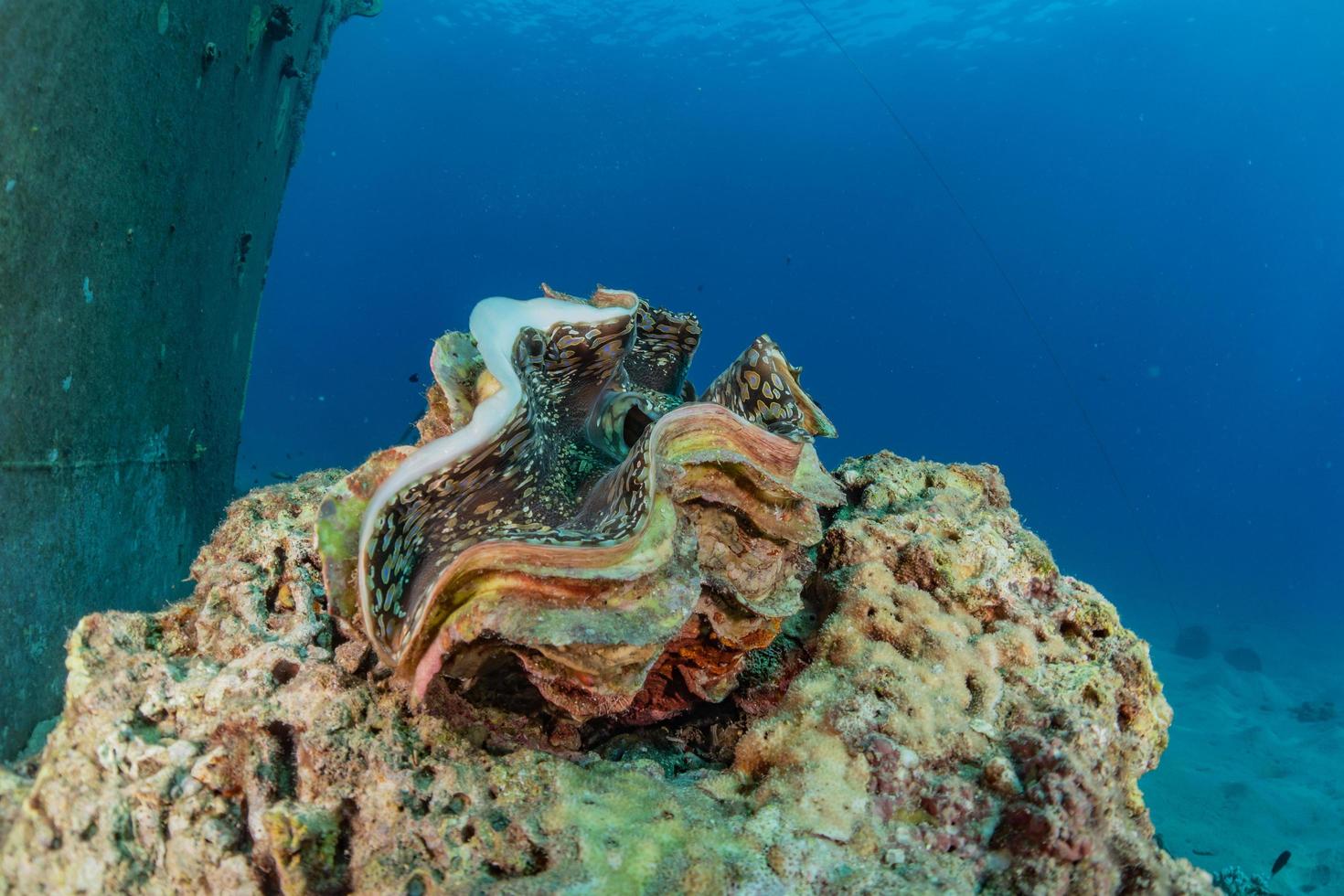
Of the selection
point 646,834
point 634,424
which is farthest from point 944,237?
point 646,834

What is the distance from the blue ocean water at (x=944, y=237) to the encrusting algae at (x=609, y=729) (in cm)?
1748

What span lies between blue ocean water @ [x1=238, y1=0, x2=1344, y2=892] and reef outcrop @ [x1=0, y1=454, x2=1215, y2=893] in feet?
57.1

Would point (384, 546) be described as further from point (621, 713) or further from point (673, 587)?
point (621, 713)

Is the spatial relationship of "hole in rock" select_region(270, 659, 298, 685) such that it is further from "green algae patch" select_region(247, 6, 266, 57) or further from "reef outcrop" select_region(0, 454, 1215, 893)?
"green algae patch" select_region(247, 6, 266, 57)

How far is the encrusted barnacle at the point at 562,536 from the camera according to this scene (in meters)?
1.91

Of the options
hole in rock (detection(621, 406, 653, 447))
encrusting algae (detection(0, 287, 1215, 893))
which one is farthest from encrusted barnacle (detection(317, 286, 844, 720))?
hole in rock (detection(621, 406, 653, 447))

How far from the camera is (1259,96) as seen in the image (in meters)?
79.1

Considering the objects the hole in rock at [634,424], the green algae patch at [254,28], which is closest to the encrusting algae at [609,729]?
the hole in rock at [634,424]

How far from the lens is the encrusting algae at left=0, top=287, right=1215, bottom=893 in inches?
69.2

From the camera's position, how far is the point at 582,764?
216 centimetres

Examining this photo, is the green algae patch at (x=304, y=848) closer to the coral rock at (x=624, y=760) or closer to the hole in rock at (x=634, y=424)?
the coral rock at (x=624, y=760)

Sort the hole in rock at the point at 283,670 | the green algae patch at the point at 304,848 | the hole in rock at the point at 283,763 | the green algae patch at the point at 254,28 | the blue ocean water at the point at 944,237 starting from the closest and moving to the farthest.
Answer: the green algae patch at the point at 304,848, the hole in rock at the point at 283,763, the hole in rock at the point at 283,670, the green algae patch at the point at 254,28, the blue ocean water at the point at 944,237

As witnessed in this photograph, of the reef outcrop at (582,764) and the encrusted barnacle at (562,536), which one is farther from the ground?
the encrusted barnacle at (562,536)

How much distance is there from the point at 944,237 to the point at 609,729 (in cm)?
13058
